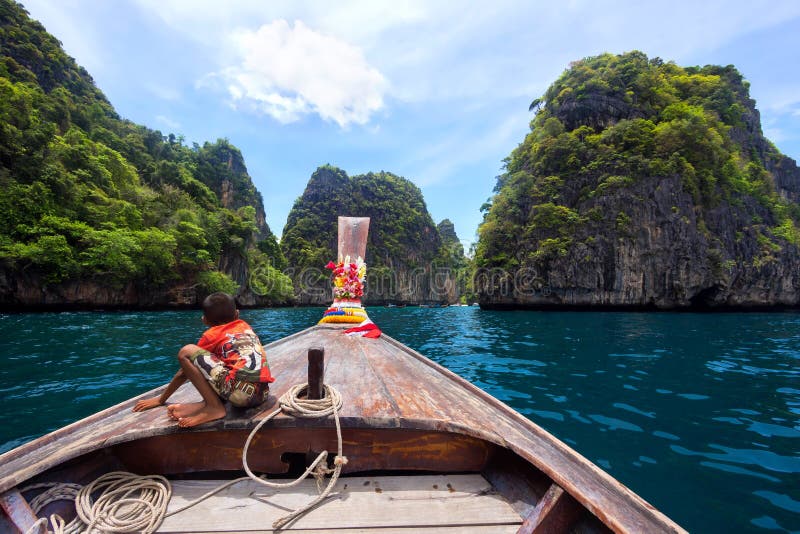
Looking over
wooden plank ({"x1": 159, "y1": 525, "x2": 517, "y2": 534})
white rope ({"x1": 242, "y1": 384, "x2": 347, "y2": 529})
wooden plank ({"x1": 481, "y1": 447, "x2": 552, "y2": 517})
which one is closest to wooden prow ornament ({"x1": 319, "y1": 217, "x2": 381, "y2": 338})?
white rope ({"x1": 242, "y1": 384, "x2": 347, "y2": 529})

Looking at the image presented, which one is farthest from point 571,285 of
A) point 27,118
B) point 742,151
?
point 27,118

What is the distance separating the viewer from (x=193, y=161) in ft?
127

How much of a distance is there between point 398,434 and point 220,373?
3.46 feet

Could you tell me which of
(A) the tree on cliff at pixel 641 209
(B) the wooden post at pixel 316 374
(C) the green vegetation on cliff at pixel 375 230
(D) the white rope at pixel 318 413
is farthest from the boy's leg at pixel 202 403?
(C) the green vegetation on cliff at pixel 375 230

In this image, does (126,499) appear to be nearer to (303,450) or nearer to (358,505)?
(303,450)

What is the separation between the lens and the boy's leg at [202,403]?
1622 millimetres

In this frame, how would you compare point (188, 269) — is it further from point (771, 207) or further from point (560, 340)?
point (771, 207)

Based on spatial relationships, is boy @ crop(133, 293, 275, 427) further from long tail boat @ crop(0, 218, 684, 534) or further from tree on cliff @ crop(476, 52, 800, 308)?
tree on cliff @ crop(476, 52, 800, 308)

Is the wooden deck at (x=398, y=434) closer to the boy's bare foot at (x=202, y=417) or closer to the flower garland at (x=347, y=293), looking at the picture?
the boy's bare foot at (x=202, y=417)

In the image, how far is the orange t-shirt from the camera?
1.74 meters

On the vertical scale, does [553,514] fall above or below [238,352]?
below

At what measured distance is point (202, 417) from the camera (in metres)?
1.60

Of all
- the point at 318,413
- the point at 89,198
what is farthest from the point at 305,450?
the point at 89,198

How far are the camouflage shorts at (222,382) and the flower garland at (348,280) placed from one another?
5.08 metres
